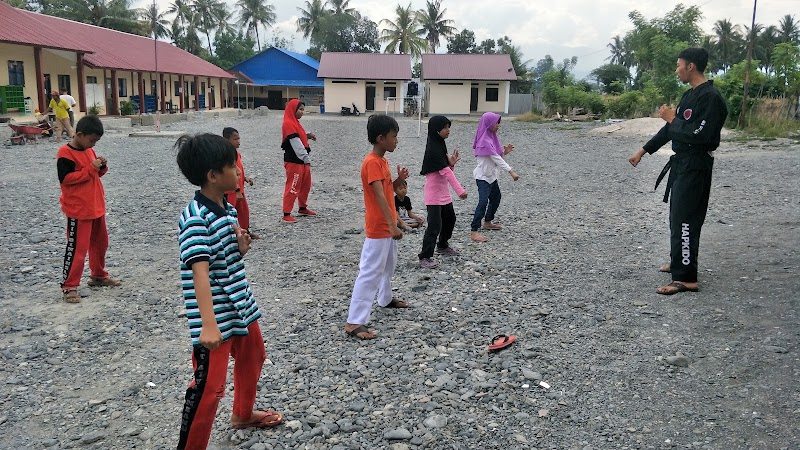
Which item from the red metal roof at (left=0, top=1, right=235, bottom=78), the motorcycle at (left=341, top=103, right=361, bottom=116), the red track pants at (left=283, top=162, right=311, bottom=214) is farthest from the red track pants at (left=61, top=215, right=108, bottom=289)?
the motorcycle at (left=341, top=103, right=361, bottom=116)

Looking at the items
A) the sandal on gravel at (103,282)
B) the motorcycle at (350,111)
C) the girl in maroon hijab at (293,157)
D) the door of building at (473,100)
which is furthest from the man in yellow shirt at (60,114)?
the door of building at (473,100)

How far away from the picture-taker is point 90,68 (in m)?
29.7

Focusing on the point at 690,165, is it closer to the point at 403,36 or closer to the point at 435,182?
the point at 435,182

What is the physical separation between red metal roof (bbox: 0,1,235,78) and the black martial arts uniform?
23.1 metres

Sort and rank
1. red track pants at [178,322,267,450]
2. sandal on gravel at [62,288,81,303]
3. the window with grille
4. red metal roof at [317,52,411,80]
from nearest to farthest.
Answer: red track pants at [178,322,267,450], sandal on gravel at [62,288,81,303], the window with grille, red metal roof at [317,52,411,80]

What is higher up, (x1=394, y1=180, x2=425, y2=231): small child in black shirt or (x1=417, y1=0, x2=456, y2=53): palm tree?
(x1=417, y1=0, x2=456, y2=53): palm tree

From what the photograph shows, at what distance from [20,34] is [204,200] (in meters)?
25.2

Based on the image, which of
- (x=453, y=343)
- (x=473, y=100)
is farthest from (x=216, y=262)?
(x=473, y=100)

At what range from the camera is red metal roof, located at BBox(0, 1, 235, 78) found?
2391 cm

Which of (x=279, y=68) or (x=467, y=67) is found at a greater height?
(x=279, y=68)

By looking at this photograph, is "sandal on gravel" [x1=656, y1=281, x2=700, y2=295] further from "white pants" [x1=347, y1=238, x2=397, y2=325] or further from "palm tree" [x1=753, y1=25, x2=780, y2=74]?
"palm tree" [x1=753, y1=25, x2=780, y2=74]

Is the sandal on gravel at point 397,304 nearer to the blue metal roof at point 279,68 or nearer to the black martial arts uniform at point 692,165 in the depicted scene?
the black martial arts uniform at point 692,165

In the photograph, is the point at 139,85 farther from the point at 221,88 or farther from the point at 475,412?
the point at 475,412

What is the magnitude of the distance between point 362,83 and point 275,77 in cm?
1057
